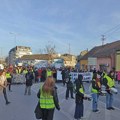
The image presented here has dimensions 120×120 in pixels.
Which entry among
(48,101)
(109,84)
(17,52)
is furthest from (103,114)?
(17,52)

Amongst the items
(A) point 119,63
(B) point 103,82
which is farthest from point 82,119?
(A) point 119,63

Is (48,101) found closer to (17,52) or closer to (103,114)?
(103,114)

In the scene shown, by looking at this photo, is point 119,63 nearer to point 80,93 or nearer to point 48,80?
point 80,93

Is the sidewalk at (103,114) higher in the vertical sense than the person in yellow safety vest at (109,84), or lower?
lower

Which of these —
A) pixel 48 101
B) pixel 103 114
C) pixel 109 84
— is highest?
pixel 109 84

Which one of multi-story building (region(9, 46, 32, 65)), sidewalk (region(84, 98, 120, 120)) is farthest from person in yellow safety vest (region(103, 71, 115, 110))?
multi-story building (region(9, 46, 32, 65))

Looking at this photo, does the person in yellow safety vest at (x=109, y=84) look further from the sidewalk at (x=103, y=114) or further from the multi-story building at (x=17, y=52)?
the multi-story building at (x=17, y=52)

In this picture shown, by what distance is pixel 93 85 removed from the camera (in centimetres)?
1470

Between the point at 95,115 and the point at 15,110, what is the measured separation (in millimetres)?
3441

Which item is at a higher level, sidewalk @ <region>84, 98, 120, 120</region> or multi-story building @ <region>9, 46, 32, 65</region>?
multi-story building @ <region>9, 46, 32, 65</region>

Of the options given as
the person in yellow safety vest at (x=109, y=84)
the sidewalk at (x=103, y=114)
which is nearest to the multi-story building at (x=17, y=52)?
the person in yellow safety vest at (x=109, y=84)

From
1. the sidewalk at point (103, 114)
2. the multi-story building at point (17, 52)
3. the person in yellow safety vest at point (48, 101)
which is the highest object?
the multi-story building at point (17, 52)

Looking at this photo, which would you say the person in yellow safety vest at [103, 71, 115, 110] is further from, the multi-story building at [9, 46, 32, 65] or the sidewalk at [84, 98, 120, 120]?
the multi-story building at [9, 46, 32, 65]

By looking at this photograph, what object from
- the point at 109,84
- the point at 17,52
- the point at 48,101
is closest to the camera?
the point at 48,101
